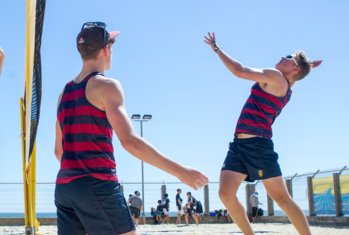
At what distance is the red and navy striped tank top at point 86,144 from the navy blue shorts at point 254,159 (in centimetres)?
214

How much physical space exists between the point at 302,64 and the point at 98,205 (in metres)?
2.98

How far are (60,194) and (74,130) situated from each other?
1.16ft

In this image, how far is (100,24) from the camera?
3.15 m

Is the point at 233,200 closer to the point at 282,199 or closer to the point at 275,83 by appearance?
the point at 282,199

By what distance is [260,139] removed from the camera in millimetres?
4980

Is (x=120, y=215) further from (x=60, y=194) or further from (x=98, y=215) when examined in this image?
(x=60, y=194)

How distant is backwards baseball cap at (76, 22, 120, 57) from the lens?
310 cm

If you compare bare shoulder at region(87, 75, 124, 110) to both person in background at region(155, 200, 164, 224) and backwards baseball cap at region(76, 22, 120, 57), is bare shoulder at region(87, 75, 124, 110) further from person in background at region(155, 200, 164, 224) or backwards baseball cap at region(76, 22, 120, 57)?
person in background at region(155, 200, 164, 224)

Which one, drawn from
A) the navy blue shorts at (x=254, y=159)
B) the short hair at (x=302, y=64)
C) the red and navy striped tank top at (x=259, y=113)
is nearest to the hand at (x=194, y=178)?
the navy blue shorts at (x=254, y=159)

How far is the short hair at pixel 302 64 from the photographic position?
16.9ft

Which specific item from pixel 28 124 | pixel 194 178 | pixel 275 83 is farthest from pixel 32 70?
pixel 194 178

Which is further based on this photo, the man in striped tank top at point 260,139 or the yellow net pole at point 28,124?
the man in striped tank top at point 260,139

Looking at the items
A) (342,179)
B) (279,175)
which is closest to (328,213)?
(342,179)

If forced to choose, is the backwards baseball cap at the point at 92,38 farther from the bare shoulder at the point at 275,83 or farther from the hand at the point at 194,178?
the bare shoulder at the point at 275,83
